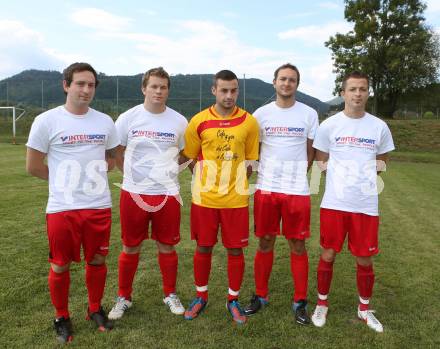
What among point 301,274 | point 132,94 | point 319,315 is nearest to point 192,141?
point 301,274

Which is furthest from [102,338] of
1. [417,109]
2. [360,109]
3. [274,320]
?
[417,109]

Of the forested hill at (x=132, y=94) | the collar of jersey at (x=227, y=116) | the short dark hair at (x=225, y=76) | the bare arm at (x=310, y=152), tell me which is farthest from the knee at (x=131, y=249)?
the forested hill at (x=132, y=94)

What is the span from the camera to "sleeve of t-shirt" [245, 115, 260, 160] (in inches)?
150

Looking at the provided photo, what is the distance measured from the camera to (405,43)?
38500 millimetres

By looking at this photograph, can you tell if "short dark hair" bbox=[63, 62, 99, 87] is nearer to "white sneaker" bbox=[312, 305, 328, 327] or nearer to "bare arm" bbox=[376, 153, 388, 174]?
"bare arm" bbox=[376, 153, 388, 174]

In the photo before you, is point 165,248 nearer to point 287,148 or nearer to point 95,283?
point 95,283

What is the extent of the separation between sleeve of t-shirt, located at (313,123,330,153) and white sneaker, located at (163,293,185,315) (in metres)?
1.95

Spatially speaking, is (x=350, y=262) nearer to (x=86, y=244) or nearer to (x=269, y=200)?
(x=269, y=200)

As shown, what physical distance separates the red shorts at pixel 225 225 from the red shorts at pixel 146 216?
0.24 m

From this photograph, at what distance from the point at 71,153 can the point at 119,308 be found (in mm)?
1503

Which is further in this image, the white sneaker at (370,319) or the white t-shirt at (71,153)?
the white sneaker at (370,319)

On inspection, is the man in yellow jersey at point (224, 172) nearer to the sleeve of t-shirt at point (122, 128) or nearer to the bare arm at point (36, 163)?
the sleeve of t-shirt at point (122, 128)

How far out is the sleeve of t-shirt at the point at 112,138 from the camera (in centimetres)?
354

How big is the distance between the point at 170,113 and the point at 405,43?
4059 cm
